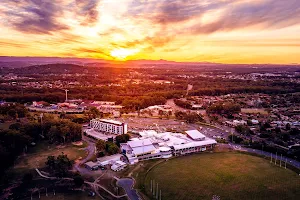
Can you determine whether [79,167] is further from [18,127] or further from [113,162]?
[18,127]

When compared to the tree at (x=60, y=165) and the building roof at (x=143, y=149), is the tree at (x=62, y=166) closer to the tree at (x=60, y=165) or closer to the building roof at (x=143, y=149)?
the tree at (x=60, y=165)

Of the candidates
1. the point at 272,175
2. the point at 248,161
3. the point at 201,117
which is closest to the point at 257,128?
the point at 201,117

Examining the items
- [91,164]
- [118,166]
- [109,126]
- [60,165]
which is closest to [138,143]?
[118,166]

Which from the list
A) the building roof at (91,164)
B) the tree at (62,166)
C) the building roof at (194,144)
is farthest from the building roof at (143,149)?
the tree at (62,166)

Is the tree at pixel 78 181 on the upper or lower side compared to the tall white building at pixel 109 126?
lower

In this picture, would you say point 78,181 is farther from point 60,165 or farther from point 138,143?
point 138,143

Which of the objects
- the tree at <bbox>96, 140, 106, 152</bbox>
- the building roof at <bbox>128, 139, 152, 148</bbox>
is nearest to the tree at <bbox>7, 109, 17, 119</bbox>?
the tree at <bbox>96, 140, 106, 152</bbox>
